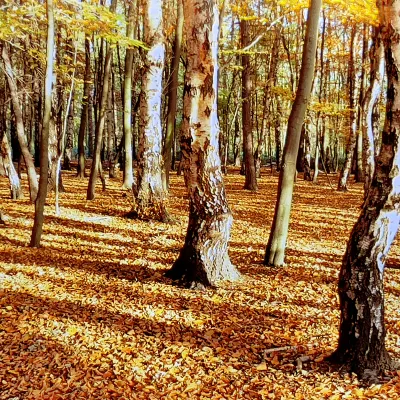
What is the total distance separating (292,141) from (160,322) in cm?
327

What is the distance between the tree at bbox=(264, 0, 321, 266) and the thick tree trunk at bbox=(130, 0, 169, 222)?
3891 mm

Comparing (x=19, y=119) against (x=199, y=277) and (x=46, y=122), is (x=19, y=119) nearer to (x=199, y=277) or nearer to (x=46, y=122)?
(x=46, y=122)

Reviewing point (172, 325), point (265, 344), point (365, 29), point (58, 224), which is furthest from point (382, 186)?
point (365, 29)

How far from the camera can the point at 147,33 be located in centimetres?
997

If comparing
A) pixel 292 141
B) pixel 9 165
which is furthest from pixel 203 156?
pixel 9 165

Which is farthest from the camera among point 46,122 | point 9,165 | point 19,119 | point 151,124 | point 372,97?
point 372,97

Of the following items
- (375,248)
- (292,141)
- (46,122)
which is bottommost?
(375,248)

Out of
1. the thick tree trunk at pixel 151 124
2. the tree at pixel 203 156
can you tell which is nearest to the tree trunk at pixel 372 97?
the thick tree trunk at pixel 151 124

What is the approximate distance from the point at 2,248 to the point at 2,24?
3987 mm

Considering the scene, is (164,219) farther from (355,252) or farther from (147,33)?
(355,252)

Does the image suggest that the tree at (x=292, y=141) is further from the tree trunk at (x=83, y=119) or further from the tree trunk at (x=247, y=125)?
the tree trunk at (x=83, y=119)

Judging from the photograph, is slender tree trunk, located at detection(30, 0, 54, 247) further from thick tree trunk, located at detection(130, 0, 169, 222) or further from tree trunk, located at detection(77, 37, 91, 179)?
tree trunk, located at detection(77, 37, 91, 179)

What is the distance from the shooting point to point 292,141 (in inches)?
246

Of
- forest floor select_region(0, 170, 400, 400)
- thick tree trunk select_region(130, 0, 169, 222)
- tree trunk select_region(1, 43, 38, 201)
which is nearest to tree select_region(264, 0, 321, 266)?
forest floor select_region(0, 170, 400, 400)
